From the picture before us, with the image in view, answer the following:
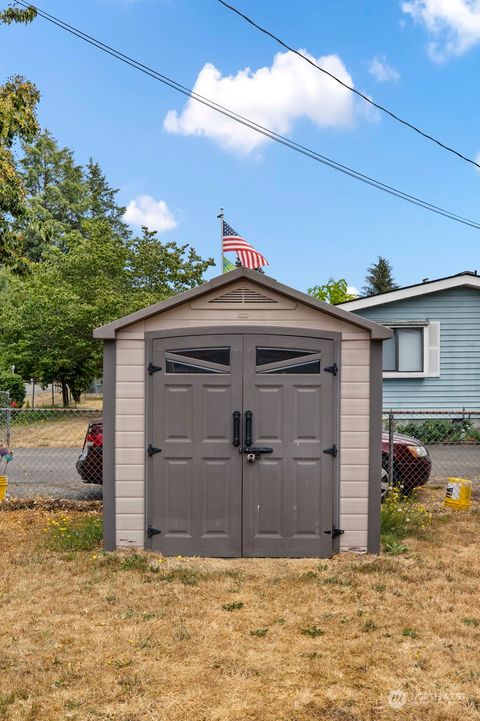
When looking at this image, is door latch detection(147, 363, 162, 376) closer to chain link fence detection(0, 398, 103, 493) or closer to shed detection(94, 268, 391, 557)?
shed detection(94, 268, 391, 557)

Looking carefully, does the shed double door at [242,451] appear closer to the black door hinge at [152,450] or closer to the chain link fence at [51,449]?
the black door hinge at [152,450]

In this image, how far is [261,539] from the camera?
582 cm

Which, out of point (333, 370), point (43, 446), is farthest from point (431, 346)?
point (333, 370)

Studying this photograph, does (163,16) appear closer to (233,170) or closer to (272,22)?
(272,22)

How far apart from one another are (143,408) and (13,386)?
16.8 metres

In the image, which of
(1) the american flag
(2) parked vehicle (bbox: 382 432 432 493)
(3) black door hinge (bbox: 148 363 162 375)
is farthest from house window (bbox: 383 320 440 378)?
(3) black door hinge (bbox: 148 363 162 375)

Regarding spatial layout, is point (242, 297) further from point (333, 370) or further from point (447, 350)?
point (447, 350)

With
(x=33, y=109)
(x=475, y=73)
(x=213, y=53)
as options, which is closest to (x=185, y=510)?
(x=33, y=109)

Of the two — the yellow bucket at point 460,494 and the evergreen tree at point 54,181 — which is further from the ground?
the evergreen tree at point 54,181

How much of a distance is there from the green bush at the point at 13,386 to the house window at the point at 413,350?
1340 cm

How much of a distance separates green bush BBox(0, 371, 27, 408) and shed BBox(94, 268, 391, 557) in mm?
16320

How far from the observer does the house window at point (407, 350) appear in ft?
50.5

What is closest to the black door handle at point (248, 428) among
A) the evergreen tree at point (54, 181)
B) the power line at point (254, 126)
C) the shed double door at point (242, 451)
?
the shed double door at point (242, 451)

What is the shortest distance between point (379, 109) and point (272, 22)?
267 centimetres
